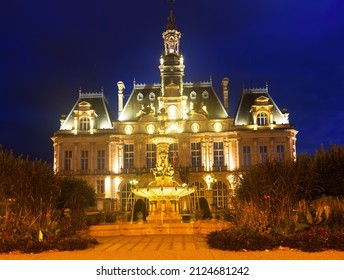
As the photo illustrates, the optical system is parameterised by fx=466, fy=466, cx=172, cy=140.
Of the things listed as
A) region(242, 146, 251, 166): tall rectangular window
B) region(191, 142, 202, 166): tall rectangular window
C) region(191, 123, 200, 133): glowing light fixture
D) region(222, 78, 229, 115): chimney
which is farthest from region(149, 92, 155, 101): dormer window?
region(242, 146, 251, 166): tall rectangular window

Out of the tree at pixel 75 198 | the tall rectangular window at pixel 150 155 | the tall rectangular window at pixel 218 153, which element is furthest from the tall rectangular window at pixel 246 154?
the tree at pixel 75 198

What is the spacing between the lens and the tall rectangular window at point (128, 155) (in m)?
50.7

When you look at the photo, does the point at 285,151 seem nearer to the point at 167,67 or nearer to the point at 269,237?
the point at 167,67

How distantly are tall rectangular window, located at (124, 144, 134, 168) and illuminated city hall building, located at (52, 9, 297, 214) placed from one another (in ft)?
0.36

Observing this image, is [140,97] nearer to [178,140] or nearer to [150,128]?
[150,128]

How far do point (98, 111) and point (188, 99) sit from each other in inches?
408

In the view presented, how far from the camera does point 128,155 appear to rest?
50.7 m

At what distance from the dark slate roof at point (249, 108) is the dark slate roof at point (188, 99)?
71.0 inches

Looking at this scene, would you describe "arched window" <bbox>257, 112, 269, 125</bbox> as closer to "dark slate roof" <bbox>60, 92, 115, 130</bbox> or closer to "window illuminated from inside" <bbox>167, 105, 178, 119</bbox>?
"window illuminated from inside" <bbox>167, 105, 178, 119</bbox>

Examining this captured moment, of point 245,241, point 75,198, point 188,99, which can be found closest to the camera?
point 245,241

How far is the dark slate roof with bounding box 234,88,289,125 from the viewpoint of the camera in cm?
5097

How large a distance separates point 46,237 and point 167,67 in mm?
39581

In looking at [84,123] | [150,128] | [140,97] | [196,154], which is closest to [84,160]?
[84,123]

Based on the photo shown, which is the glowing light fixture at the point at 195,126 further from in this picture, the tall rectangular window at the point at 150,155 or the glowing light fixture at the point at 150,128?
the tall rectangular window at the point at 150,155
